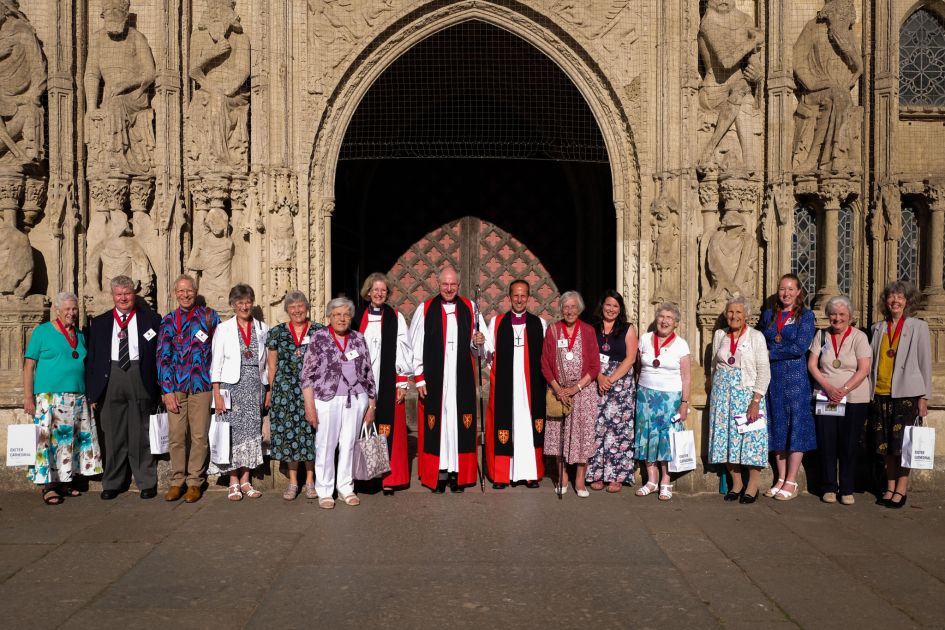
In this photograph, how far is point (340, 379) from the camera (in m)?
6.18

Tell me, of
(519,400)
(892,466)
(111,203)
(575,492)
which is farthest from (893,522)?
(111,203)

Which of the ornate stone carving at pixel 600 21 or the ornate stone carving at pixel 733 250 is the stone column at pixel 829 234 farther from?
the ornate stone carving at pixel 600 21

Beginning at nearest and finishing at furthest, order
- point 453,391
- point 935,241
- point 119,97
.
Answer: point 453,391
point 119,97
point 935,241

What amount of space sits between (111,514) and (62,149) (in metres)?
3.22

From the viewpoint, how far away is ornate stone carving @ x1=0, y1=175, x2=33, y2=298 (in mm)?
6984

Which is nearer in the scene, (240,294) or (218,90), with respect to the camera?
(240,294)

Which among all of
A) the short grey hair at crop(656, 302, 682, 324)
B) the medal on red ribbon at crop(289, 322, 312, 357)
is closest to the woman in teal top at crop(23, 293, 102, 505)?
the medal on red ribbon at crop(289, 322, 312, 357)

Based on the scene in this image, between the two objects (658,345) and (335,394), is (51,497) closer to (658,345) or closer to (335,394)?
(335,394)

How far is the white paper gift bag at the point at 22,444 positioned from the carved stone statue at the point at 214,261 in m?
1.75

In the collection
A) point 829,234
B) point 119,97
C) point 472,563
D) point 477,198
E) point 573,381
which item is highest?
point 119,97

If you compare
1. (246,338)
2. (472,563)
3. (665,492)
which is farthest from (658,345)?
(246,338)

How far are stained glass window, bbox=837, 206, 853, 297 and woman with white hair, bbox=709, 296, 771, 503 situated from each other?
1871 millimetres

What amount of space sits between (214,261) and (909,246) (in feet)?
20.3

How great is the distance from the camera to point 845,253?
25.8ft
